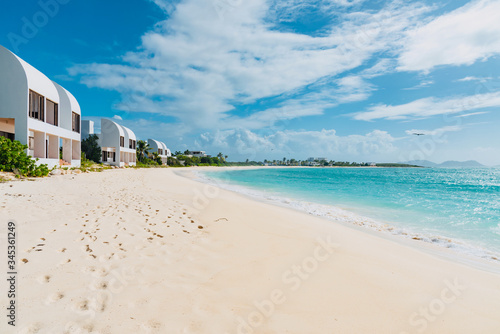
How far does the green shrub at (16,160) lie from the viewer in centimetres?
1380

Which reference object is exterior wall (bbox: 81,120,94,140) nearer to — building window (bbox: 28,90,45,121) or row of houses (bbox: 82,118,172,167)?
row of houses (bbox: 82,118,172,167)

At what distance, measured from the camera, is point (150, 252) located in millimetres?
4234

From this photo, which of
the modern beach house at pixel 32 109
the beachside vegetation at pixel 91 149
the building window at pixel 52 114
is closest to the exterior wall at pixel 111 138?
the beachside vegetation at pixel 91 149

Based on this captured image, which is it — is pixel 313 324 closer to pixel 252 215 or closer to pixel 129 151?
pixel 252 215

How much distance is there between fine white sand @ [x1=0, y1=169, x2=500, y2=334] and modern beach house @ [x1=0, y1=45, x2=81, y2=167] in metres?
15.0

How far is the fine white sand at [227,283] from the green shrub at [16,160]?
A: 1147cm

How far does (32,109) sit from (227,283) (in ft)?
71.9

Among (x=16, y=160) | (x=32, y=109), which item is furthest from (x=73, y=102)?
(x=16, y=160)

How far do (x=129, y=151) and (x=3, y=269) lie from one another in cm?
4302

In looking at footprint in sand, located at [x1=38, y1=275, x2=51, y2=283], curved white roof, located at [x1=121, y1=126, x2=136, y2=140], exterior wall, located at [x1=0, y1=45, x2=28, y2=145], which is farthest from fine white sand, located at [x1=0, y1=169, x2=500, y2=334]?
curved white roof, located at [x1=121, y1=126, x2=136, y2=140]

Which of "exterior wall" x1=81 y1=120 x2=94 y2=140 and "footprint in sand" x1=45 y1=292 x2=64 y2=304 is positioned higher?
"exterior wall" x1=81 y1=120 x2=94 y2=140

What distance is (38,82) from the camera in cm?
1780

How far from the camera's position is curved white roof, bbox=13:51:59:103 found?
1658 cm

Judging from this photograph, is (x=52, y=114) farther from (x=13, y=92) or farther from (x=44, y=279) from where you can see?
(x=44, y=279)
